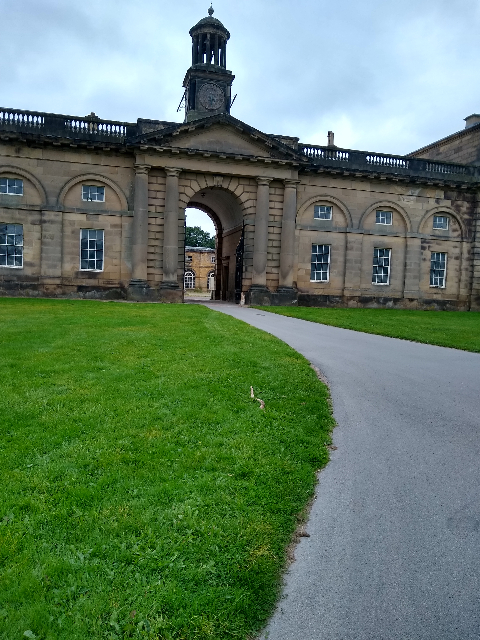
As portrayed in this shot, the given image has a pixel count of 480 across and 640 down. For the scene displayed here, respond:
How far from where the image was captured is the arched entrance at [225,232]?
2881 cm

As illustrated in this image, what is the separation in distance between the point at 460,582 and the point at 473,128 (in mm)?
34205

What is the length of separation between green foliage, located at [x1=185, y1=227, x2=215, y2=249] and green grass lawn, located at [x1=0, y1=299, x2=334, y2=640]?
103 m

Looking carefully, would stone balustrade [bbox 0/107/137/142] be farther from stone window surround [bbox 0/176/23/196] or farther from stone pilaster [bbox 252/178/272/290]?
stone pilaster [bbox 252/178/272/290]

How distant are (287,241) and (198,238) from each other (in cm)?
8540

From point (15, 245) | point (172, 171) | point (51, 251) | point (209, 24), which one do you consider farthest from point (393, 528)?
point (209, 24)

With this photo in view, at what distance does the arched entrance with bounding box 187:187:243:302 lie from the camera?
28812 millimetres

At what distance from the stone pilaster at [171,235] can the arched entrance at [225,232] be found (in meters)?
2.71

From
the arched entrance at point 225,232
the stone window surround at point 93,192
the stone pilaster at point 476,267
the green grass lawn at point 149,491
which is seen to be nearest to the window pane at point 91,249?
the stone window surround at point 93,192

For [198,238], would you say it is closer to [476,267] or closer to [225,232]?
[225,232]

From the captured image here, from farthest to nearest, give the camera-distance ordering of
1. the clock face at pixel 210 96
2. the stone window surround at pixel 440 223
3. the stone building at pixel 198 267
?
the stone building at pixel 198 267 < the clock face at pixel 210 96 < the stone window surround at pixel 440 223

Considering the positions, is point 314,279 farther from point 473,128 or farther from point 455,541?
point 455,541

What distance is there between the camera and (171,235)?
2578cm

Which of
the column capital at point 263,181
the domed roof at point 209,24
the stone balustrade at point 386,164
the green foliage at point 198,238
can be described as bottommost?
the column capital at point 263,181

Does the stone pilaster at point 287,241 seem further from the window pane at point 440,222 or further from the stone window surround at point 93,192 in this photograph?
the stone window surround at point 93,192
